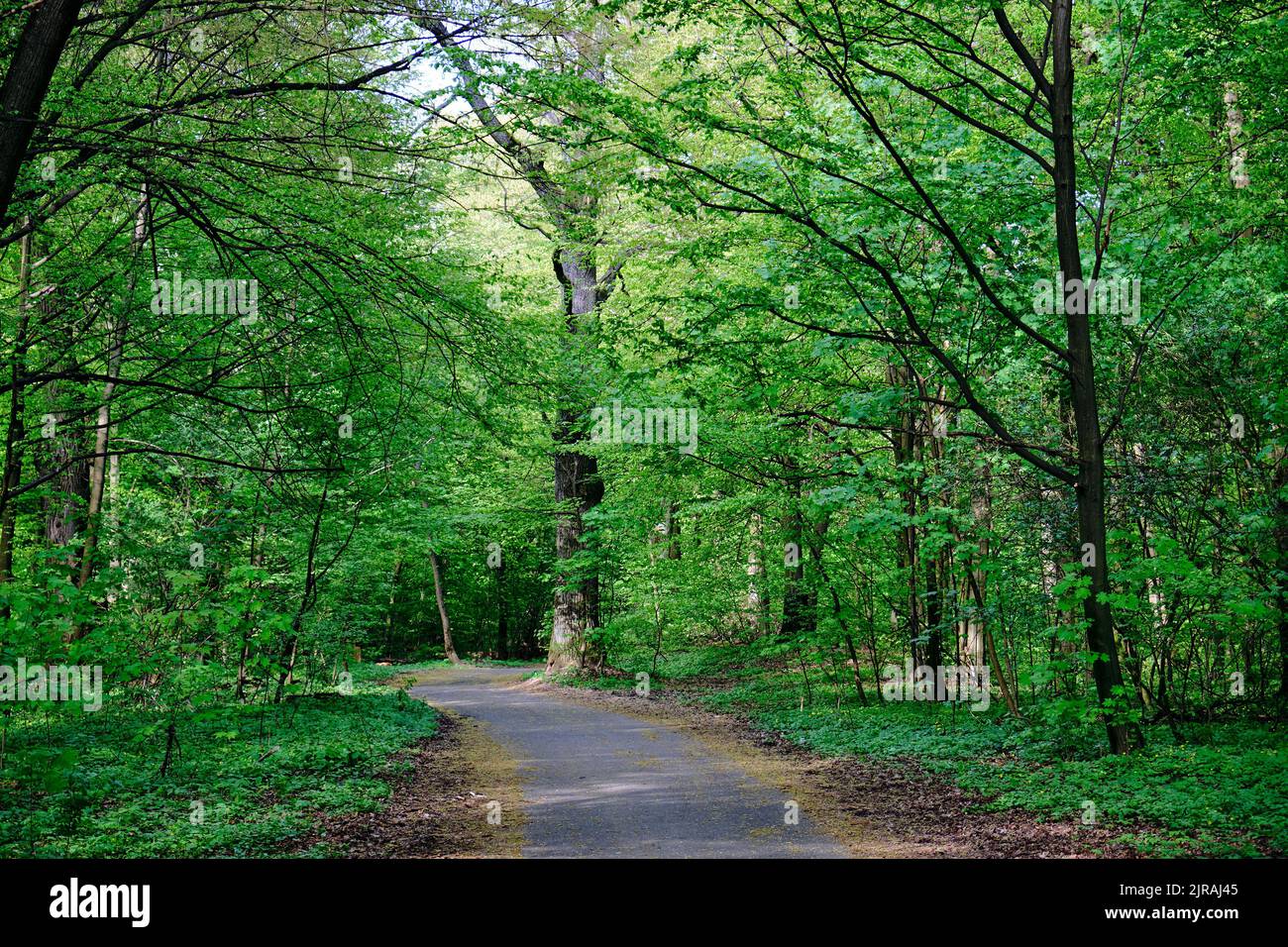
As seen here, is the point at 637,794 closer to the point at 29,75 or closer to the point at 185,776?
the point at 185,776

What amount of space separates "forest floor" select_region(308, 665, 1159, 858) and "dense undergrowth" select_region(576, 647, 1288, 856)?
11.5 inches

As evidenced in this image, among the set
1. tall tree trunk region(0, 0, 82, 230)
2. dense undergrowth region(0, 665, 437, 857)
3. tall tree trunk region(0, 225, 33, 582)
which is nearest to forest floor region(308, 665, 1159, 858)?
dense undergrowth region(0, 665, 437, 857)

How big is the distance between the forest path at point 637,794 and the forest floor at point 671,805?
2cm

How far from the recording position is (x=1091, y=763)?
7570mm

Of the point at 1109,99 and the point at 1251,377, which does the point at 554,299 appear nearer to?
the point at 1109,99

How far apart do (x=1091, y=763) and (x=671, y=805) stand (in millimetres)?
3694

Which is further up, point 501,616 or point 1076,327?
point 1076,327

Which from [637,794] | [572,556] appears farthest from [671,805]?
[572,556]

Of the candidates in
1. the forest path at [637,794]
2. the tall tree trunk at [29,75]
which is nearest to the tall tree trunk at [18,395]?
the tall tree trunk at [29,75]

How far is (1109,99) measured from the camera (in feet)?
28.7

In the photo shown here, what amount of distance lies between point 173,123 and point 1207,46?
8746 millimetres

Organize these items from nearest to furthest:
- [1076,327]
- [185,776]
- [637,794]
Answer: [1076,327], [185,776], [637,794]

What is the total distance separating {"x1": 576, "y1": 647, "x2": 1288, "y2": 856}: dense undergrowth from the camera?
19.2ft

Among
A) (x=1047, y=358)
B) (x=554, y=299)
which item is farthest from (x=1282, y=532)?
(x=554, y=299)
